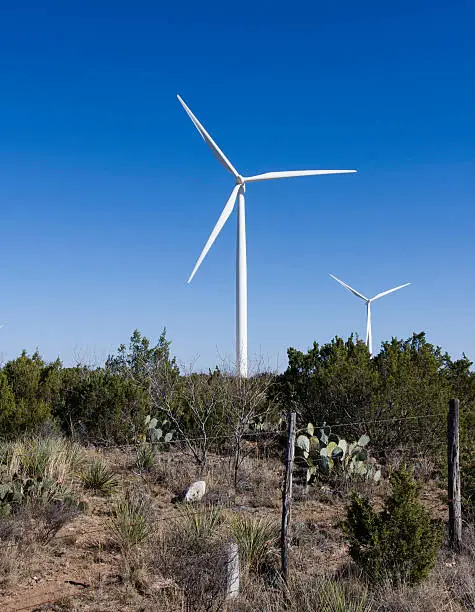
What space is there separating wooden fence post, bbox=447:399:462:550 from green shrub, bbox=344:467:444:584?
42.0 inches

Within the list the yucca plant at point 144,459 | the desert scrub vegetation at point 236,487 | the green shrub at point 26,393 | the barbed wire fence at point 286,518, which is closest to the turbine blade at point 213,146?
the desert scrub vegetation at point 236,487

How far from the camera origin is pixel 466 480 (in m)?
Answer: 8.62

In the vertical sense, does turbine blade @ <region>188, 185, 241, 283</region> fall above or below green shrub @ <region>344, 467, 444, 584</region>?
above

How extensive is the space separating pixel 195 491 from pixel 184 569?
12.2 ft

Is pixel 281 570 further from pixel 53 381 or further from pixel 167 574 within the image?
pixel 53 381

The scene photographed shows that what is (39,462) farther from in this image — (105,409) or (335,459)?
(335,459)

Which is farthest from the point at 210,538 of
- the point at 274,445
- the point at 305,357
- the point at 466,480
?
the point at 305,357

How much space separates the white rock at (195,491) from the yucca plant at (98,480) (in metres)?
1.29

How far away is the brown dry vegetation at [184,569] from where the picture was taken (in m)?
5.90

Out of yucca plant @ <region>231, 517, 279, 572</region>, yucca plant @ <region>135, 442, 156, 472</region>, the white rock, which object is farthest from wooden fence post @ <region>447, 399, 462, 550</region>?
yucca plant @ <region>135, 442, 156, 472</region>

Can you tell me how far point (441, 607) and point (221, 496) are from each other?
4.49 meters

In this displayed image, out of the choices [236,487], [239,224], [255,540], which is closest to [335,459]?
[236,487]

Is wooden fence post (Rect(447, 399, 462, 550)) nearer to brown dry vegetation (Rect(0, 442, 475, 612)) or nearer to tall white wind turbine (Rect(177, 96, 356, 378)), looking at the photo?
brown dry vegetation (Rect(0, 442, 475, 612))

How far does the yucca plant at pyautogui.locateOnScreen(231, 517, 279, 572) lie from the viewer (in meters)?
6.94
